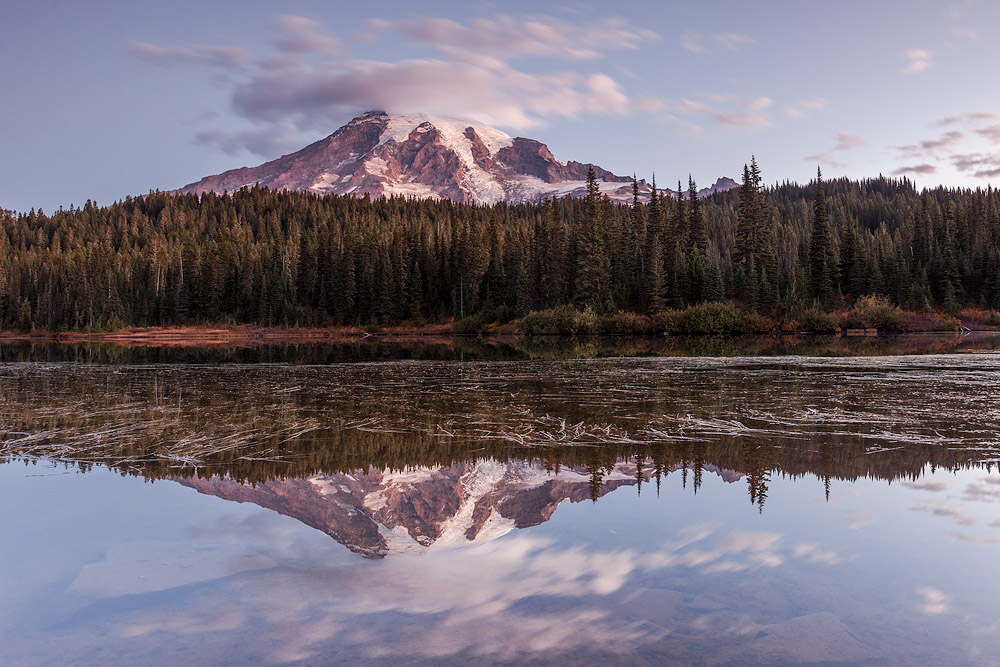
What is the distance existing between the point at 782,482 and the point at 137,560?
7.59m

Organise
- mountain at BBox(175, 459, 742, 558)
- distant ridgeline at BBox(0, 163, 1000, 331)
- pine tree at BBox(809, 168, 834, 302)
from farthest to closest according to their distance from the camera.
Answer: pine tree at BBox(809, 168, 834, 302) → distant ridgeline at BBox(0, 163, 1000, 331) → mountain at BBox(175, 459, 742, 558)

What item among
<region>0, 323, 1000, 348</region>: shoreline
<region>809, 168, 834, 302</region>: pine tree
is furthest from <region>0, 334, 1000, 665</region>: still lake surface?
<region>809, 168, 834, 302</region>: pine tree

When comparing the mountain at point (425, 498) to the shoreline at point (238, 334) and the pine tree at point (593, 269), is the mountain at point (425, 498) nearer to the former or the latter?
the pine tree at point (593, 269)

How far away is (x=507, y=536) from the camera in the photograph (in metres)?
7.11

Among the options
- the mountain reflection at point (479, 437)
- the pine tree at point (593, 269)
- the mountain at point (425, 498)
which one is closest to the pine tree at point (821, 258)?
the pine tree at point (593, 269)

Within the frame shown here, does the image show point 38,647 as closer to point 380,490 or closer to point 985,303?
point 380,490

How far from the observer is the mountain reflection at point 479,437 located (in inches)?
334

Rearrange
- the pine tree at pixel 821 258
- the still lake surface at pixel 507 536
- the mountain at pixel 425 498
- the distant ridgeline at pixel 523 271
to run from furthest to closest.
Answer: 1. the pine tree at pixel 821 258
2. the distant ridgeline at pixel 523 271
3. the mountain at pixel 425 498
4. the still lake surface at pixel 507 536

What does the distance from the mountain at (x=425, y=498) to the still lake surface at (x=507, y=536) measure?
0.15 ft

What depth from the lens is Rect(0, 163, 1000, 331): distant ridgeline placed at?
78.2 metres

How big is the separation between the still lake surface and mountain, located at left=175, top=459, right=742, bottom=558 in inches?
1.8

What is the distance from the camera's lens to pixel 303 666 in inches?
175

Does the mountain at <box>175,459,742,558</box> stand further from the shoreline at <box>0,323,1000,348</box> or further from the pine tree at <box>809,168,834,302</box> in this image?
the pine tree at <box>809,168,834,302</box>

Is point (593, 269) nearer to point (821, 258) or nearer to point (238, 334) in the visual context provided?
point (821, 258)
